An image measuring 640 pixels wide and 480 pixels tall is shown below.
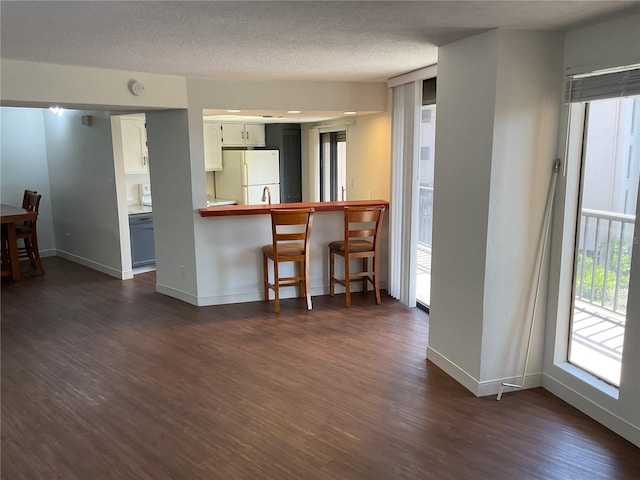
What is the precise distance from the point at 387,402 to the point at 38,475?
193 centimetres

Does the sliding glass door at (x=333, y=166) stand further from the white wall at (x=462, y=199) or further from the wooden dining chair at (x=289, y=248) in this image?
the white wall at (x=462, y=199)

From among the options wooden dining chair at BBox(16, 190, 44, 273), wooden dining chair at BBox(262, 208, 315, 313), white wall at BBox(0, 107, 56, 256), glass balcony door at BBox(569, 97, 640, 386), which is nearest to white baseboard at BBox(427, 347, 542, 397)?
glass balcony door at BBox(569, 97, 640, 386)

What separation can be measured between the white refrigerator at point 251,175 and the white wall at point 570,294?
16.5 ft

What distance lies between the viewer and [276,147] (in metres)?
7.89

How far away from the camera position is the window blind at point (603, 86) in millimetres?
2580

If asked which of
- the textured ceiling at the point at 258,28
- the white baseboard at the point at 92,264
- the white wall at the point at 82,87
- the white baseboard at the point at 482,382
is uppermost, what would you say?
the textured ceiling at the point at 258,28

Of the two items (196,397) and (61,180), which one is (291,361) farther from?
(61,180)

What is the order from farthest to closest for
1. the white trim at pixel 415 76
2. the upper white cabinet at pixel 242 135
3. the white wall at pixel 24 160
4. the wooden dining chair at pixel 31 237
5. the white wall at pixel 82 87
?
the upper white cabinet at pixel 242 135 → the white wall at pixel 24 160 → the wooden dining chair at pixel 31 237 → the white trim at pixel 415 76 → the white wall at pixel 82 87

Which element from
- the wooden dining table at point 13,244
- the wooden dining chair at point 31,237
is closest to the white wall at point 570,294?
the wooden dining table at point 13,244

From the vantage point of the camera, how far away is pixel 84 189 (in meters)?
6.72

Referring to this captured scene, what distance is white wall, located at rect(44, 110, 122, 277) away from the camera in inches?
243

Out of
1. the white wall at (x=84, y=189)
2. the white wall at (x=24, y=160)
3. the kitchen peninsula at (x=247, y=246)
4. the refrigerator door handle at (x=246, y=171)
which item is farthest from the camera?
the refrigerator door handle at (x=246, y=171)

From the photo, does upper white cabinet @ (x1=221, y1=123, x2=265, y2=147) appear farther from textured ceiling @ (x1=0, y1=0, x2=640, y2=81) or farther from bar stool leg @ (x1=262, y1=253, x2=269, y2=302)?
textured ceiling @ (x1=0, y1=0, x2=640, y2=81)

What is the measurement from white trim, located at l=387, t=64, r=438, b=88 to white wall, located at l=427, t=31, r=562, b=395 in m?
0.88
